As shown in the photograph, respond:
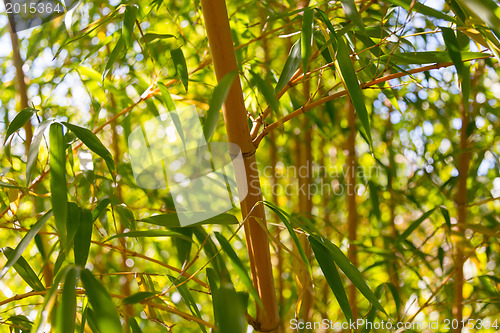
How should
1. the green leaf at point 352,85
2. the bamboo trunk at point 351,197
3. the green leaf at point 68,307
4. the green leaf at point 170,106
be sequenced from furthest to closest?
1. the bamboo trunk at point 351,197
2. the green leaf at point 170,106
3. the green leaf at point 352,85
4. the green leaf at point 68,307

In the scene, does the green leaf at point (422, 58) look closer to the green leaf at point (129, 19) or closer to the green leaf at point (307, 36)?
the green leaf at point (307, 36)

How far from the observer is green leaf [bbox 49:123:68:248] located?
1.61 feet

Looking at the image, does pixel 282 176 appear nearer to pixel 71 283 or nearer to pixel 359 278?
pixel 359 278

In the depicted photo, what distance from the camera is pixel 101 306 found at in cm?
46

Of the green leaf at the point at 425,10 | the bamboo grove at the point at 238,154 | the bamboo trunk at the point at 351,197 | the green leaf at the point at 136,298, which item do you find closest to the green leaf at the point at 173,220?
the bamboo grove at the point at 238,154

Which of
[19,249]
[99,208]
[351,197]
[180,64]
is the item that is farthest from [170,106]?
[351,197]

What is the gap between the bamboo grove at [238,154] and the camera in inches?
21.8

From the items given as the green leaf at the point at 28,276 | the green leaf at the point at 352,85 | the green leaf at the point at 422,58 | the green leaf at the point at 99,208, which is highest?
the green leaf at the point at 422,58

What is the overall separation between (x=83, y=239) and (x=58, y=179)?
8cm

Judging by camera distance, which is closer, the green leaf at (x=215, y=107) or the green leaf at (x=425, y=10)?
the green leaf at (x=215, y=107)

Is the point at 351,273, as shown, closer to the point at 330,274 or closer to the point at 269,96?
the point at 330,274

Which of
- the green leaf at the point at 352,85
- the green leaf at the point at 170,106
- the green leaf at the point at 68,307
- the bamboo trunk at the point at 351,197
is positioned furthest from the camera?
the bamboo trunk at the point at 351,197

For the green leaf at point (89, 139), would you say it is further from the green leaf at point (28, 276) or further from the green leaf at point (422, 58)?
the green leaf at point (422, 58)

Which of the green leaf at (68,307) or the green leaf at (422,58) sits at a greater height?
the green leaf at (422,58)
